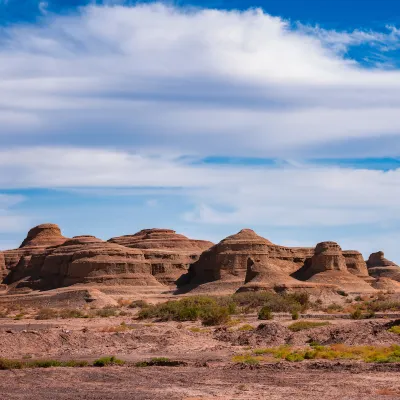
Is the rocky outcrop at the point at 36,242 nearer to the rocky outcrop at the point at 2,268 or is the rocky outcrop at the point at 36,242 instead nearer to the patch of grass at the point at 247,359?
the rocky outcrop at the point at 2,268

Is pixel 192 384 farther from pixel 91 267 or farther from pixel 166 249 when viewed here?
pixel 166 249

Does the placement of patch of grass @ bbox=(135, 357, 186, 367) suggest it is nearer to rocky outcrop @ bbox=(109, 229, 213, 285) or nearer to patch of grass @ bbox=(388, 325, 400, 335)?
patch of grass @ bbox=(388, 325, 400, 335)

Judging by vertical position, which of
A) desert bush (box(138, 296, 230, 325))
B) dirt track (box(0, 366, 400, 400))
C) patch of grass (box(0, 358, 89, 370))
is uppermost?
desert bush (box(138, 296, 230, 325))

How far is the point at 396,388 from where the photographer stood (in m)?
20.9

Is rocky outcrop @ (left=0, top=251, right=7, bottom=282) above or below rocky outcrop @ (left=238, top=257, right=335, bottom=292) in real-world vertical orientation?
above

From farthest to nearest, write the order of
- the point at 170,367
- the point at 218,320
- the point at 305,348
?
the point at 218,320
the point at 305,348
the point at 170,367

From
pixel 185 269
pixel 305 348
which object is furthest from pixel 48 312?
pixel 185 269

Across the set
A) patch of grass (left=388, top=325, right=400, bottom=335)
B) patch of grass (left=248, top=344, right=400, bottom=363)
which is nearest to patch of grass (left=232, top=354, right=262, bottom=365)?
patch of grass (left=248, top=344, right=400, bottom=363)

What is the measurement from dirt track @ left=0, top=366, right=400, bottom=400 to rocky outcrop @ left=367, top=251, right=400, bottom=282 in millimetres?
101502

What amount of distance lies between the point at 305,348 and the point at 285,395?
1129cm

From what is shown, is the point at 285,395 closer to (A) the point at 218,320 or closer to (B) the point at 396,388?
(B) the point at 396,388

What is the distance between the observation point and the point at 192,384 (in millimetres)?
22422

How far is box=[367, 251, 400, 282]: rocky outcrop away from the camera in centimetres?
12494

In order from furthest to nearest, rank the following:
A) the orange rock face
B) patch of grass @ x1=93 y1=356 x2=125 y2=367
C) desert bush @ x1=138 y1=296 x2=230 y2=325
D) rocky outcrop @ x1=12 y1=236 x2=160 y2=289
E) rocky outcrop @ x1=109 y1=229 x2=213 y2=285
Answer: rocky outcrop @ x1=109 y1=229 x2=213 y2=285
the orange rock face
rocky outcrop @ x1=12 y1=236 x2=160 y2=289
desert bush @ x1=138 y1=296 x2=230 y2=325
patch of grass @ x1=93 y1=356 x2=125 y2=367
